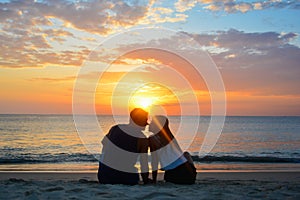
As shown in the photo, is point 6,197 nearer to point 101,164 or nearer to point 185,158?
point 101,164

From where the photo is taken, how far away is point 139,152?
20.4ft

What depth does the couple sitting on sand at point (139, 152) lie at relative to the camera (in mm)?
6133

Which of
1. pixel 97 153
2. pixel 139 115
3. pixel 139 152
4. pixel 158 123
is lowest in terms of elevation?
pixel 97 153

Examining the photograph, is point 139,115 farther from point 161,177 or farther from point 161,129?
point 161,177

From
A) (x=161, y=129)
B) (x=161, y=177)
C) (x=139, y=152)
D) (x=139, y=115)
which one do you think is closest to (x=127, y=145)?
(x=139, y=152)

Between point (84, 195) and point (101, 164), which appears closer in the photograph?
point (84, 195)

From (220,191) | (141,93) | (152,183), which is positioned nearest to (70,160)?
(141,93)

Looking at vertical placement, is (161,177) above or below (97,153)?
above

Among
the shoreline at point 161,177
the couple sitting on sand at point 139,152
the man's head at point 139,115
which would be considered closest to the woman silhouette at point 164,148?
the couple sitting on sand at point 139,152

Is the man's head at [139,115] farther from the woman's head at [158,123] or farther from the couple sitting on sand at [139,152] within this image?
the woman's head at [158,123]

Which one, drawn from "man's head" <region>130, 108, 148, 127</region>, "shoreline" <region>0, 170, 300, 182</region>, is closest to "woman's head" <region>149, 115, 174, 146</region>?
"man's head" <region>130, 108, 148, 127</region>

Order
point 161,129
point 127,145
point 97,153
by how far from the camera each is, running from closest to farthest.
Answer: point 127,145
point 161,129
point 97,153

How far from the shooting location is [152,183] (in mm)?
6754

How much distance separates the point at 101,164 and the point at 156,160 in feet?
3.44
